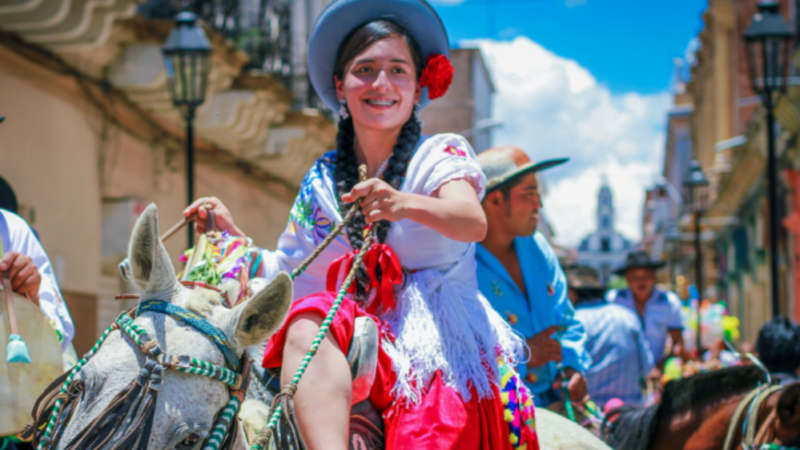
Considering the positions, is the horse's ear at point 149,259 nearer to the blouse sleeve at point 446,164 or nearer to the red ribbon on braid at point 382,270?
the red ribbon on braid at point 382,270

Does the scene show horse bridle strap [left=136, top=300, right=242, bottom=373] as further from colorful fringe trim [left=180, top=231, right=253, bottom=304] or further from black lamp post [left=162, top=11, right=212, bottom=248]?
black lamp post [left=162, top=11, right=212, bottom=248]

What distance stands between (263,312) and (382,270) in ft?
2.13

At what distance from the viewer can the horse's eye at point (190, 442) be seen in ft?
6.16

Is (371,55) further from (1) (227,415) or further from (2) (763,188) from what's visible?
(2) (763,188)

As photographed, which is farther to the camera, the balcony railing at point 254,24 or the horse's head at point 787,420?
the balcony railing at point 254,24

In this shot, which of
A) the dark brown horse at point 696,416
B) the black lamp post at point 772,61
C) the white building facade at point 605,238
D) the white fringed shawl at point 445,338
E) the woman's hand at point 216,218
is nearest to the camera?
the white fringed shawl at point 445,338

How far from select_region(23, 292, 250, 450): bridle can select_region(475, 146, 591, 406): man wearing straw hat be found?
216 cm

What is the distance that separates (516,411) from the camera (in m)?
2.67

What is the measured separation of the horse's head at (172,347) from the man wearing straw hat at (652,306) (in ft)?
24.5

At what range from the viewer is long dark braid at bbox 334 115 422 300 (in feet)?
9.05

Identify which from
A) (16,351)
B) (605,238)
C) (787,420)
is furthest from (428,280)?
(605,238)

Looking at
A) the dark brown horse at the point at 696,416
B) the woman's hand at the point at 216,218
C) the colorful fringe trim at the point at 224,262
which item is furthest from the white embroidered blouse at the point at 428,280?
the dark brown horse at the point at 696,416

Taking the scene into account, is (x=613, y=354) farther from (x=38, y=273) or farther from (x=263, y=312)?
(x=263, y=312)

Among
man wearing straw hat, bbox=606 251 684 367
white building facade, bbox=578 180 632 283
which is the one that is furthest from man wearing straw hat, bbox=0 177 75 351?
white building facade, bbox=578 180 632 283
